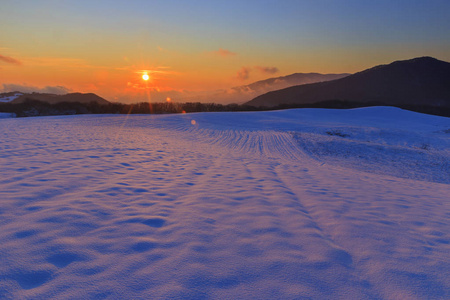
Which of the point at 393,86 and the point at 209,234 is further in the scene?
the point at 393,86

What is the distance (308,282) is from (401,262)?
4.26ft

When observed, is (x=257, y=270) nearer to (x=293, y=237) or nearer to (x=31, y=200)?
(x=293, y=237)

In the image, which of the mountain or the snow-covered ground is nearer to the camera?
the snow-covered ground

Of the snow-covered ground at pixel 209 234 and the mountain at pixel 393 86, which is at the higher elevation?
the mountain at pixel 393 86

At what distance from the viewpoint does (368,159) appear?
1179cm

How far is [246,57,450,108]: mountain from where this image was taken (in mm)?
104812

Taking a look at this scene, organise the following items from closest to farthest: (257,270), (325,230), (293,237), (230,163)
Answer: (257,270)
(293,237)
(325,230)
(230,163)

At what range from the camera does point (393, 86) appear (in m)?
112

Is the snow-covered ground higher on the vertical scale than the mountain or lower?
lower

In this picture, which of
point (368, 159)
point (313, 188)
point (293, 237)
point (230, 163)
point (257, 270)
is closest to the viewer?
point (257, 270)

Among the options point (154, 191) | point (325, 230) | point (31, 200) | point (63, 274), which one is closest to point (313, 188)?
point (325, 230)

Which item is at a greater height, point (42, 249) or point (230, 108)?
point (230, 108)

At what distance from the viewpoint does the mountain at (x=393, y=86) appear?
105 metres

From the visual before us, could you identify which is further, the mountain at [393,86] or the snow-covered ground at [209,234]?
the mountain at [393,86]
